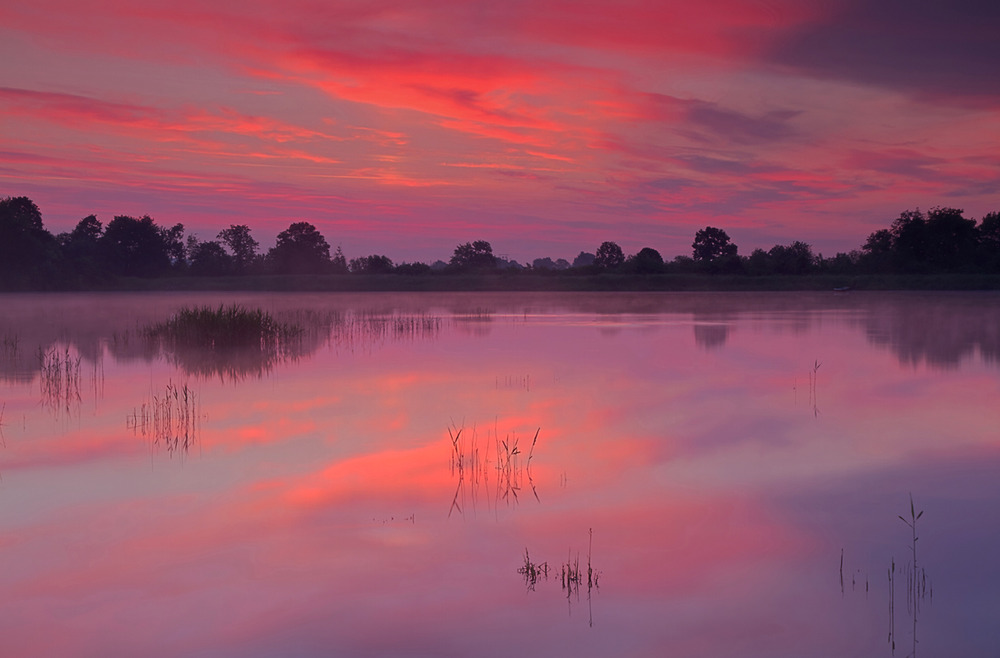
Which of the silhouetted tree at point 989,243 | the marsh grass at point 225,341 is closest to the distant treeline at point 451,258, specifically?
the silhouetted tree at point 989,243

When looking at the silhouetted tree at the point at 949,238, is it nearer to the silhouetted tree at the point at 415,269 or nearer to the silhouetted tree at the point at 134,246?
the silhouetted tree at the point at 415,269

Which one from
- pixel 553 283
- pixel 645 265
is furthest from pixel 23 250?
pixel 645 265

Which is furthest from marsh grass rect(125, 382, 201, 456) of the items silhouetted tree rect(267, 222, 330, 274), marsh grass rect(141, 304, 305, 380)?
silhouetted tree rect(267, 222, 330, 274)

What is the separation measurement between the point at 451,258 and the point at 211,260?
34.1m

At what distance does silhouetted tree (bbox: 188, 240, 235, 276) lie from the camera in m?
118

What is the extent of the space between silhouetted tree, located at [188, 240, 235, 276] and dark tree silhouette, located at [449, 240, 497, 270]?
32397 millimetres

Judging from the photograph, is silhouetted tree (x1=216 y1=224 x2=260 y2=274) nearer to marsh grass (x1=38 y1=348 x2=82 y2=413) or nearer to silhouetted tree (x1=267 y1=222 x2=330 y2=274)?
silhouetted tree (x1=267 y1=222 x2=330 y2=274)

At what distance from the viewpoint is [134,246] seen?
119 metres

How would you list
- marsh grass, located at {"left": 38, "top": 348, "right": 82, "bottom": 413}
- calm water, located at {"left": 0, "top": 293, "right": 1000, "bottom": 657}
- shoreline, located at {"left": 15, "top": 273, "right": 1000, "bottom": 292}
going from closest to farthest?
calm water, located at {"left": 0, "top": 293, "right": 1000, "bottom": 657}, marsh grass, located at {"left": 38, "top": 348, "right": 82, "bottom": 413}, shoreline, located at {"left": 15, "top": 273, "right": 1000, "bottom": 292}

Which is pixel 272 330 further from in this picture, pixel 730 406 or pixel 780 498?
pixel 780 498

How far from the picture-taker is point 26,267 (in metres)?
92.1

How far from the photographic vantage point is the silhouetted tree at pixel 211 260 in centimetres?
11806

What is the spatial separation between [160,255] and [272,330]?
A: 104m

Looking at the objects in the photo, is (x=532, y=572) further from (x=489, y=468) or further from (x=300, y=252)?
(x=300, y=252)
